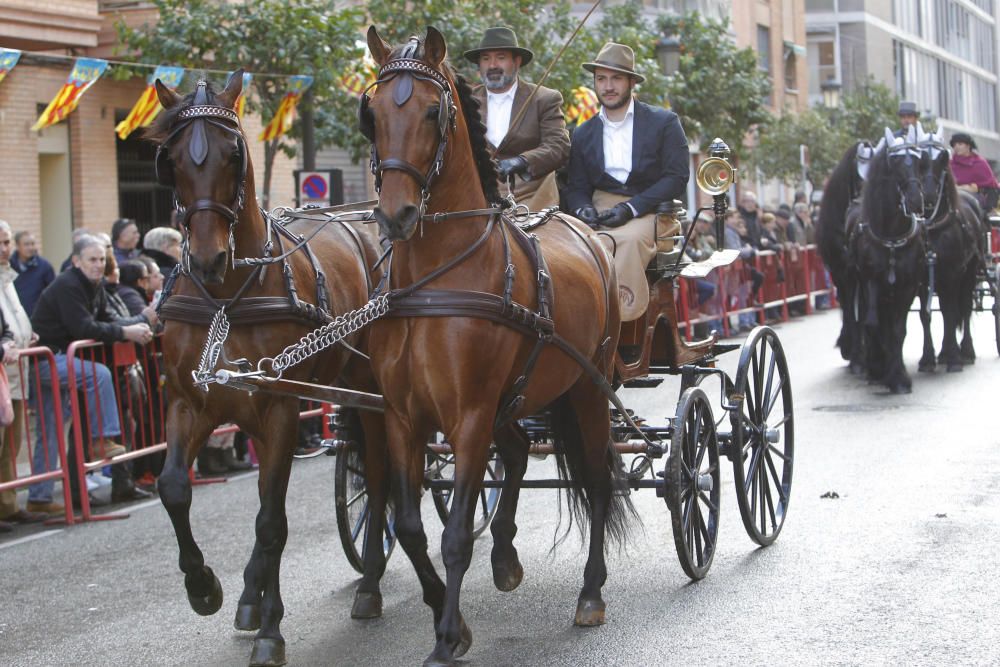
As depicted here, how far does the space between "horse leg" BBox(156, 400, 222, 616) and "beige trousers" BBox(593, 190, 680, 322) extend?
231 cm

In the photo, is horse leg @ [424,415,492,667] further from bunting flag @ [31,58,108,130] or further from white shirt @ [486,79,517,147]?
bunting flag @ [31,58,108,130]

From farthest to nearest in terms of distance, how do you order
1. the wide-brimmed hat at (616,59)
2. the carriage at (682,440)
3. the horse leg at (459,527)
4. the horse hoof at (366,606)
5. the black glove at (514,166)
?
the wide-brimmed hat at (616,59)
the black glove at (514,166)
the carriage at (682,440)
the horse hoof at (366,606)
the horse leg at (459,527)

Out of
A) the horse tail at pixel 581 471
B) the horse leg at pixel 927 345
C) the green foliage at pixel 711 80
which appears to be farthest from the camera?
the green foliage at pixel 711 80

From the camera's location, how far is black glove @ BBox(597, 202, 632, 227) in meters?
7.77

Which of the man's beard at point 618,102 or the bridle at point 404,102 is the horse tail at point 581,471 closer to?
the bridle at point 404,102

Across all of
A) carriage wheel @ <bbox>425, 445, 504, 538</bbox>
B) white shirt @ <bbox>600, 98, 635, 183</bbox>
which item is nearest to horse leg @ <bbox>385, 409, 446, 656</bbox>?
carriage wheel @ <bbox>425, 445, 504, 538</bbox>

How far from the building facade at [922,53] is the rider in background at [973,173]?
2971 centimetres

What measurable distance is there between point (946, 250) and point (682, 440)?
892 cm

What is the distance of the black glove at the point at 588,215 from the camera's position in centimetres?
784

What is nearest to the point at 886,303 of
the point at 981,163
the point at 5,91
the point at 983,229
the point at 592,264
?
the point at 983,229

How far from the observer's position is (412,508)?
5.71 metres

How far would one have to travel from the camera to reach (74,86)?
14039 mm

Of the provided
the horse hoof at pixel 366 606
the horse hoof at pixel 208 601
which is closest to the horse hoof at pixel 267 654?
the horse hoof at pixel 208 601

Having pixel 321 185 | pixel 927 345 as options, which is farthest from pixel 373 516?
pixel 321 185
